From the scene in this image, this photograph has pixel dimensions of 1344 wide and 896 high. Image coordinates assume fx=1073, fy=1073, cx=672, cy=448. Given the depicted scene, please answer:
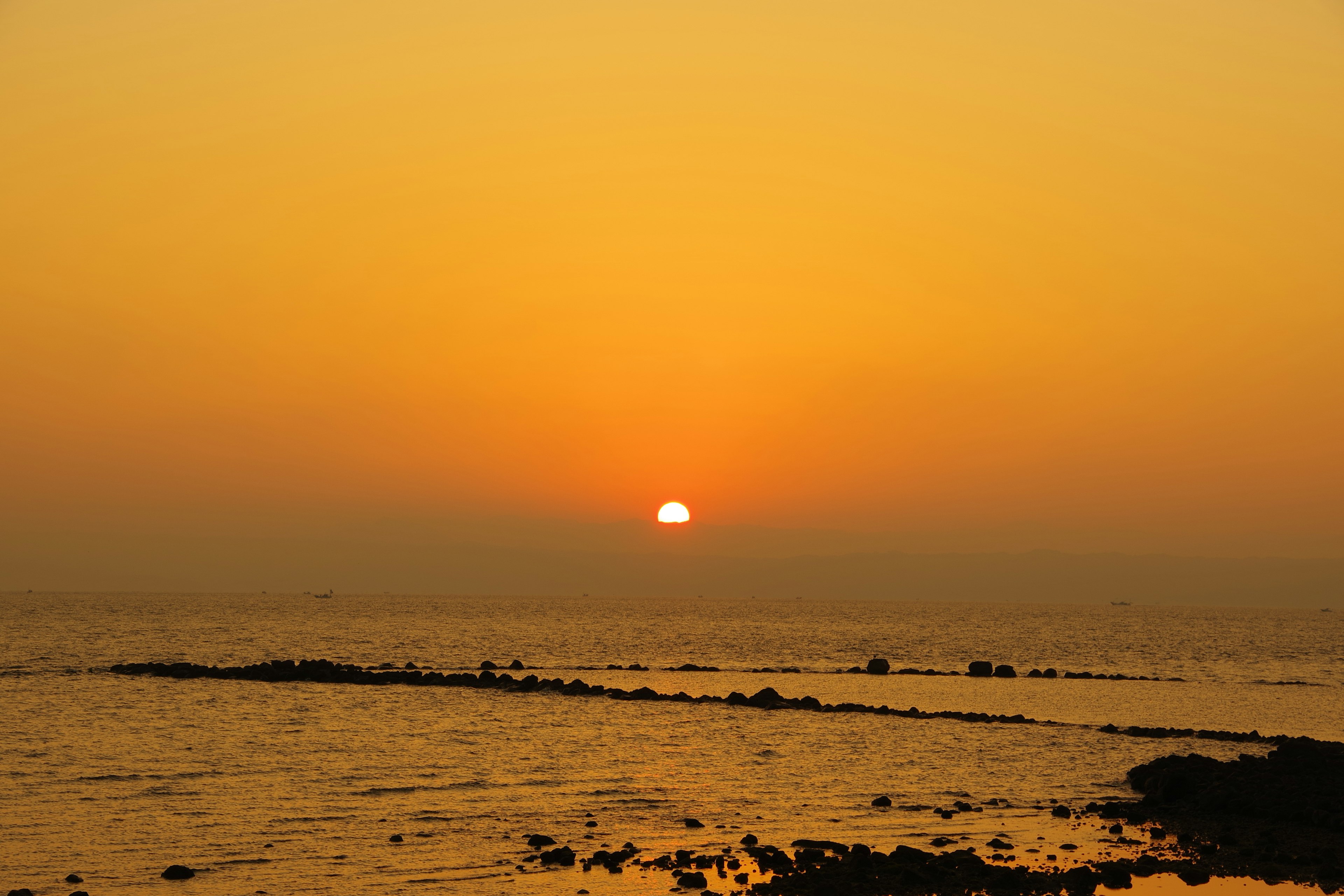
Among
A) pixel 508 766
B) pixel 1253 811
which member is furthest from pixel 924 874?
pixel 508 766

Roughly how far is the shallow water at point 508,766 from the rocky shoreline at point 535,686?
70.2 inches

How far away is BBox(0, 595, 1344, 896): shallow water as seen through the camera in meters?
22.8

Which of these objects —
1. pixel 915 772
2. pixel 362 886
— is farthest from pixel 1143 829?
pixel 362 886

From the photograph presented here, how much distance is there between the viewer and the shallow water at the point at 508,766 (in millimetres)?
22781

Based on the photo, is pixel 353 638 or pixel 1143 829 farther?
pixel 353 638

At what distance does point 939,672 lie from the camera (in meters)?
81.8

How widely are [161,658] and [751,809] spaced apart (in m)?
70.7

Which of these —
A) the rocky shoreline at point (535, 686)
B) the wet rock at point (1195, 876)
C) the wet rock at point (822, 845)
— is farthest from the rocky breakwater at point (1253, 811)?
the rocky shoreline at point (535, 686)

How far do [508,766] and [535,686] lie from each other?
29584 mm

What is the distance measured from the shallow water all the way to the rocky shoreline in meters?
1.78

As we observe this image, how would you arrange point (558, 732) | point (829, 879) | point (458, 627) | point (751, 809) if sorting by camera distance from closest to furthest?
point (829, 879), point (751, 809), point (558, 732), point (458, 627)

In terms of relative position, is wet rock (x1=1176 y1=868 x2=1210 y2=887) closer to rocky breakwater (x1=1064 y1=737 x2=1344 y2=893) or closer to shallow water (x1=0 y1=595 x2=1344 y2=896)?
rocky breakwater (x1=1064 y1=737 x2=1344 y2=893)

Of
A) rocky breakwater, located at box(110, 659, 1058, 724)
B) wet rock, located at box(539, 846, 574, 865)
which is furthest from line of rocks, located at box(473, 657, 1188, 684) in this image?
wet rock, located at box(539, 846, 574, 865)

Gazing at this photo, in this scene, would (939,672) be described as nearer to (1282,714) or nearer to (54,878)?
(1282,714)
